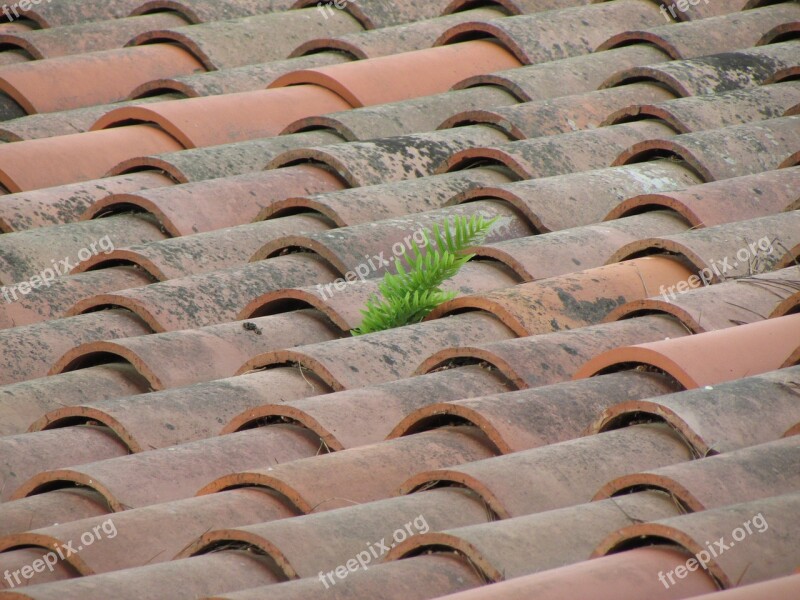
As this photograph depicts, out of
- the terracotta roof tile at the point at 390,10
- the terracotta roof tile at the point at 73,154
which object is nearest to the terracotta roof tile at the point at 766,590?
the terracotta roof tile at the point at 73,154

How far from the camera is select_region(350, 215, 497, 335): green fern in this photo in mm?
3979

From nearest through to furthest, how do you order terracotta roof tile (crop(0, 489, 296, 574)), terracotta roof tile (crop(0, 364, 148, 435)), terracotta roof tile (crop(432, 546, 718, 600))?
terracotta roof tile (crop(432, 546, 718, 600)), terracotta roof tile (crop(0, 489, 296, 574)), terracotta roof tile (crop(0, 364, 148, 435))

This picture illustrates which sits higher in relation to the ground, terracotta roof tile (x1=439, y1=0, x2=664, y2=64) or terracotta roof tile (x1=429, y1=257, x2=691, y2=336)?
terracotta roof tile (x1=439, y1=0, x2=664, y2=64)

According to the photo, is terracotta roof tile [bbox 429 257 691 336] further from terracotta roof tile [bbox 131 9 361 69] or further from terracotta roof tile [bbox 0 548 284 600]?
terracotta roof tile [bbox 131 9 361 69]

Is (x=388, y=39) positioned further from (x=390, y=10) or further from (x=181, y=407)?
(x=181, y=407)

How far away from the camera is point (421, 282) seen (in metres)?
4.03

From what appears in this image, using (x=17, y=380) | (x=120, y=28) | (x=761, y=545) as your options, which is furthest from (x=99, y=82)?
(x=761, y=545)

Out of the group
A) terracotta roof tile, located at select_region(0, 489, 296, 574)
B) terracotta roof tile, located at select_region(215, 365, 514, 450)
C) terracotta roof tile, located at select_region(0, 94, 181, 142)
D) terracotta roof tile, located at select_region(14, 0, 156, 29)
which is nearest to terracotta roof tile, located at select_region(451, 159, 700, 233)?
terracotta roof tile, located at select_region(215, 365, 514, 450)

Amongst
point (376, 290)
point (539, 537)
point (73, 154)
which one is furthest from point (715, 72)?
point (539, 537)

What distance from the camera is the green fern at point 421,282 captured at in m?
3.98

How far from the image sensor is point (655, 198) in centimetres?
451

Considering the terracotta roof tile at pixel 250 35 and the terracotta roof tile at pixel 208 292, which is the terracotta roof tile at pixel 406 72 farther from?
the terracotta roof tile at pixel 208 292

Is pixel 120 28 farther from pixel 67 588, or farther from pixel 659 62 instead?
pixel 67 588

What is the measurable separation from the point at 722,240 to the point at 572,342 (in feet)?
2.43
